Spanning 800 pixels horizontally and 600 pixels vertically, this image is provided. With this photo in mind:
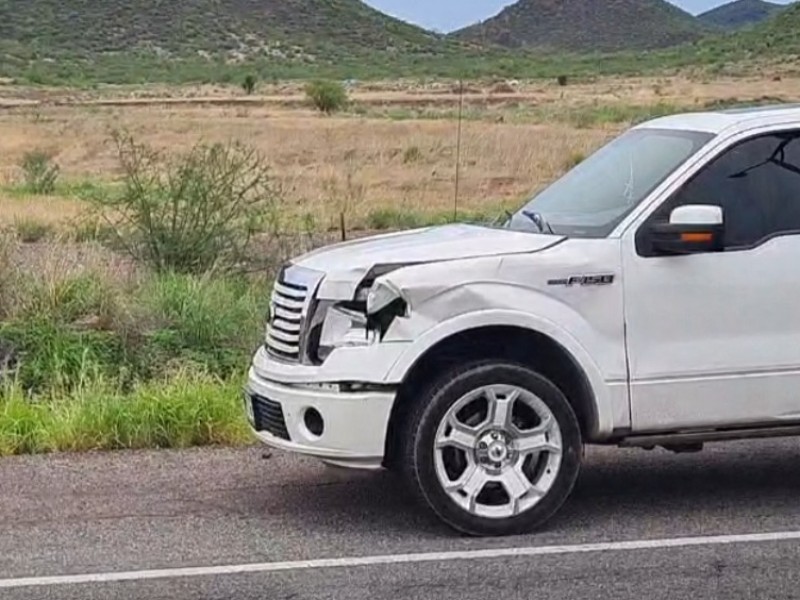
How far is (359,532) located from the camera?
266 inches

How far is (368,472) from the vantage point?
7801 mm

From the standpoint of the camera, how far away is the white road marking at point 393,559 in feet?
19.9

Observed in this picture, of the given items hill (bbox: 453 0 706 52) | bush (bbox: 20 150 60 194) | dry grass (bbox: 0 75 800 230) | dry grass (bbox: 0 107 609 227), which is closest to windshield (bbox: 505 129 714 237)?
dry grass (bbox: 0 75 800 230)

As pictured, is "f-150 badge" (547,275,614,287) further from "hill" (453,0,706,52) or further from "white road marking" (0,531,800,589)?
"hill" (453,0,706,52)

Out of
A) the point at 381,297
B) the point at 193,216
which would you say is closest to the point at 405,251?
the point at 381,297

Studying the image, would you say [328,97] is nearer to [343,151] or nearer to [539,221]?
[343,151]

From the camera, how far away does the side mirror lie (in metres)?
6.63

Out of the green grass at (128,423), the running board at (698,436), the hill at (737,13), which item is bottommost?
the green grass at (128,423)

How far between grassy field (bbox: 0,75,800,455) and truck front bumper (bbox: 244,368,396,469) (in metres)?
1.94

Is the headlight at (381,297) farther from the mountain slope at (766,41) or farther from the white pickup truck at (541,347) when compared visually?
the mountain slope at (766,41)

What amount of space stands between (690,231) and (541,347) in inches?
32.1

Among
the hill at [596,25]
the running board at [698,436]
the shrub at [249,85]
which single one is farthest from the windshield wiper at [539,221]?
the hill at [596,25]

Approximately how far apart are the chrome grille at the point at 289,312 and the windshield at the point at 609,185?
44.9 inches

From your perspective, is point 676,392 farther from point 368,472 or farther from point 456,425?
point 368,472
